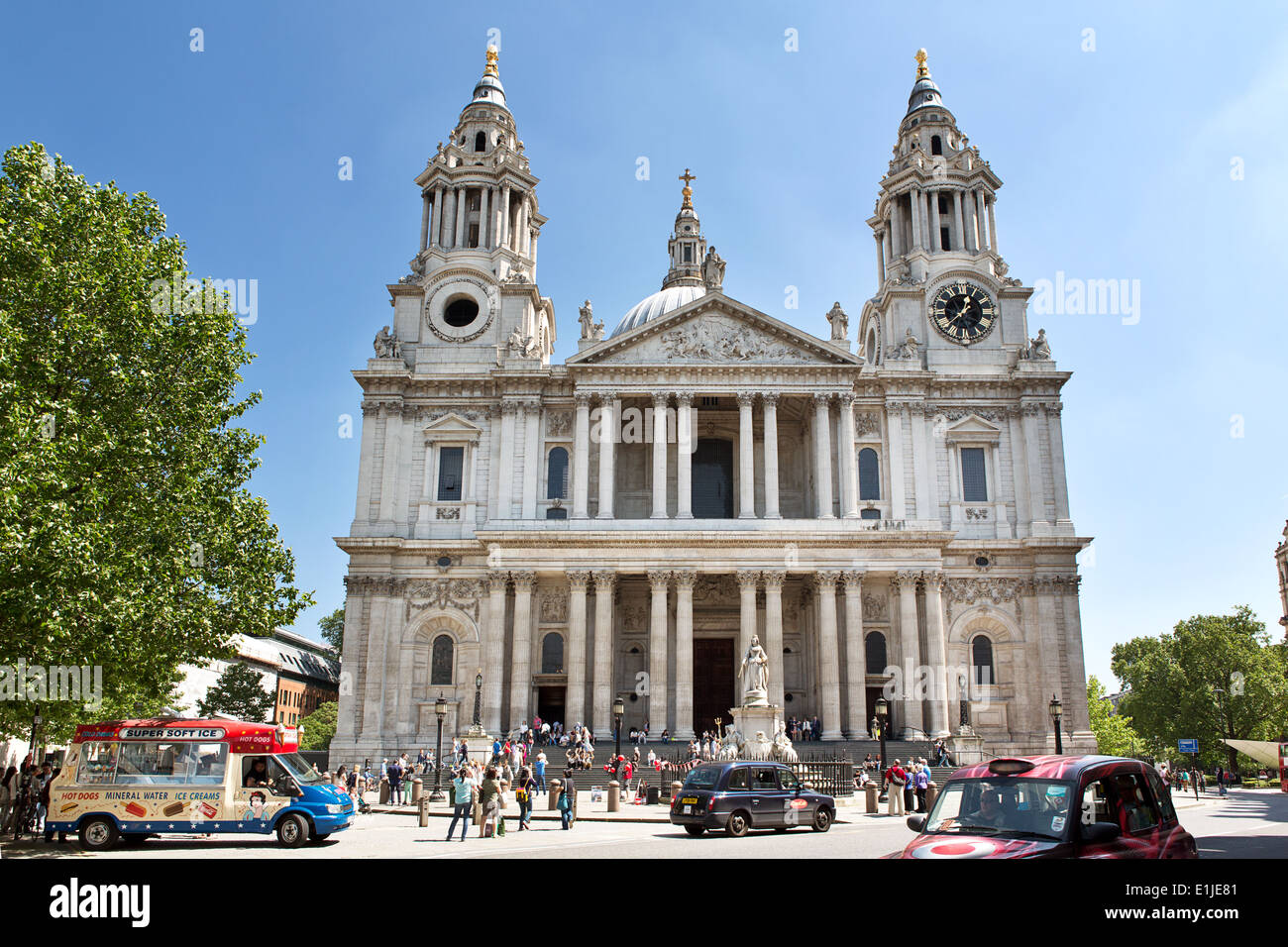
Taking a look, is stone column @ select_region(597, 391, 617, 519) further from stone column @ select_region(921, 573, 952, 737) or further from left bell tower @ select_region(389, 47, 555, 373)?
stone column @ select_region(921, 573, 952, 737)

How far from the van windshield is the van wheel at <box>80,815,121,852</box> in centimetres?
325

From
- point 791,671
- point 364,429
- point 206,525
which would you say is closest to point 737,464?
point 791,671

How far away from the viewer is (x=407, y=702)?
44219 millimetres

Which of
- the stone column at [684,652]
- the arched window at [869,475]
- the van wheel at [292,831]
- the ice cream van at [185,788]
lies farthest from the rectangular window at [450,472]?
the van wheel at [292,831]

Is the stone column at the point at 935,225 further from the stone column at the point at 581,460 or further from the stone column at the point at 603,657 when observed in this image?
the stone column at the point at 603,657

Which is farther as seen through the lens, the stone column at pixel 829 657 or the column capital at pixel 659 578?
the column capital at pixel 659 578

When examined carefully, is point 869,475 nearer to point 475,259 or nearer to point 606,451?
point 606,451

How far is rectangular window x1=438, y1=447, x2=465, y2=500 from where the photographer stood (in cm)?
4728

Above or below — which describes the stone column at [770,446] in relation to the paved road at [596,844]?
above

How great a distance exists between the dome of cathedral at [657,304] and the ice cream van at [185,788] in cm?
5356

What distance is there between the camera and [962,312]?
49.8 meters

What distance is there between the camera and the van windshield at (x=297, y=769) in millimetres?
18859

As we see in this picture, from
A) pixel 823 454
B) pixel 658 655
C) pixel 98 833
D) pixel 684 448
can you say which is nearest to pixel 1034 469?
pixel 823 454

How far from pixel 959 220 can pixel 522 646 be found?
32.6 meters
